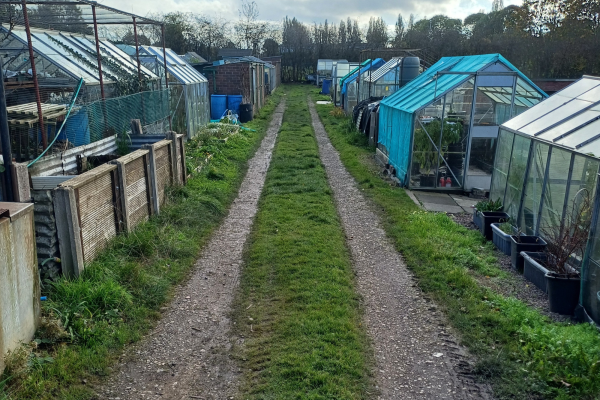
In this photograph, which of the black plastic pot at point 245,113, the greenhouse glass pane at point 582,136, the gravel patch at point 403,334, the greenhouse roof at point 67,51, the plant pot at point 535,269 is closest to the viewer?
the gravel patch at point 403,334

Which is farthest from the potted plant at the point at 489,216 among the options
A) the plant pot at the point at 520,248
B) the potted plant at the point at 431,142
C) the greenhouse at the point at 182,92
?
the greenhouse at the point at 182,92

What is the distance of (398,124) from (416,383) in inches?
432

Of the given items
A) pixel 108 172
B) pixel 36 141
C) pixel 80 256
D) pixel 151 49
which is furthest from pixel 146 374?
pixel 151 49

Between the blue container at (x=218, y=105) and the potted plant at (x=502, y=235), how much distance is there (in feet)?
62.5

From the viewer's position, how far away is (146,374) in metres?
5.18

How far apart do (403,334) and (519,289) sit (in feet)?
7.92

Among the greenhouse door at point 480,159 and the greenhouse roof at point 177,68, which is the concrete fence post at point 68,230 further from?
the greenhouse roof at point 177,68

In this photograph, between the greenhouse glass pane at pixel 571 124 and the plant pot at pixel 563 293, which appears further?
the greenhouse glass pane at pixel 571 124

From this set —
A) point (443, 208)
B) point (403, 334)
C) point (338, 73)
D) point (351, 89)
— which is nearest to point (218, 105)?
point (351, 89)

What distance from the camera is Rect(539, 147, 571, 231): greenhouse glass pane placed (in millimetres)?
8023

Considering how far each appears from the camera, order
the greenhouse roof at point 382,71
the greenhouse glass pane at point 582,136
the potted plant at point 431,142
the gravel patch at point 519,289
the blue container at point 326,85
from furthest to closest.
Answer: the blue container at point 326,85 < the greenhouse roof at point 382,71 < the potted plant at point 431,142 < the greenhouse glass pane at point 582,136 < the gravel patch at point 519,289

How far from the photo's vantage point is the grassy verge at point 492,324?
501cm

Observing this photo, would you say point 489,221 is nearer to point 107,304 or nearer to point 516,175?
point 516,175

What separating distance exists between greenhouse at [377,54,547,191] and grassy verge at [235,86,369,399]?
3.31m
